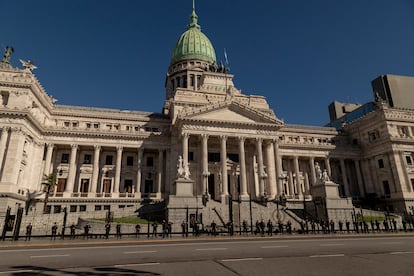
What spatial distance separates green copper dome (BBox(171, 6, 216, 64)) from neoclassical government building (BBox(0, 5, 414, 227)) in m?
19.7

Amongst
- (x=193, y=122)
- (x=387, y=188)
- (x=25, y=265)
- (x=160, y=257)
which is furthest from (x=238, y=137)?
(x=25, y=265)

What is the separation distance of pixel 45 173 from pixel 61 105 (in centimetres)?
1348

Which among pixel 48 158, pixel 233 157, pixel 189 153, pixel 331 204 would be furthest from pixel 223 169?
pixel 48 158

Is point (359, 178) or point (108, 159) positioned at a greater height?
point (108, 159)

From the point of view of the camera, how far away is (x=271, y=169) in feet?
140

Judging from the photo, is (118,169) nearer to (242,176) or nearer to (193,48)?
(242,176)

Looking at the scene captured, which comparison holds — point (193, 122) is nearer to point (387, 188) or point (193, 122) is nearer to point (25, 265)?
point (25, 265)

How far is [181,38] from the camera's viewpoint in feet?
256

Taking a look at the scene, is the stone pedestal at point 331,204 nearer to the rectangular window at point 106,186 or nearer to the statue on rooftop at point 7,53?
the rectangular window at point 106,186

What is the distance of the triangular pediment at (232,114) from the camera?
4142 cm

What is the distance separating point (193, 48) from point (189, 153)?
39664mm

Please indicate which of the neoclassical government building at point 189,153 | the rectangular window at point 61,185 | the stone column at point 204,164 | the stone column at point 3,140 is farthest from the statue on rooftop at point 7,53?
the stone column at point 204,164

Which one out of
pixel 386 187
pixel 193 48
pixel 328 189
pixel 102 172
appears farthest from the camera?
pixel 193 48

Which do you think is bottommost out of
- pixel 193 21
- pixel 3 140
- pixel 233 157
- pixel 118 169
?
pixel 118 169
